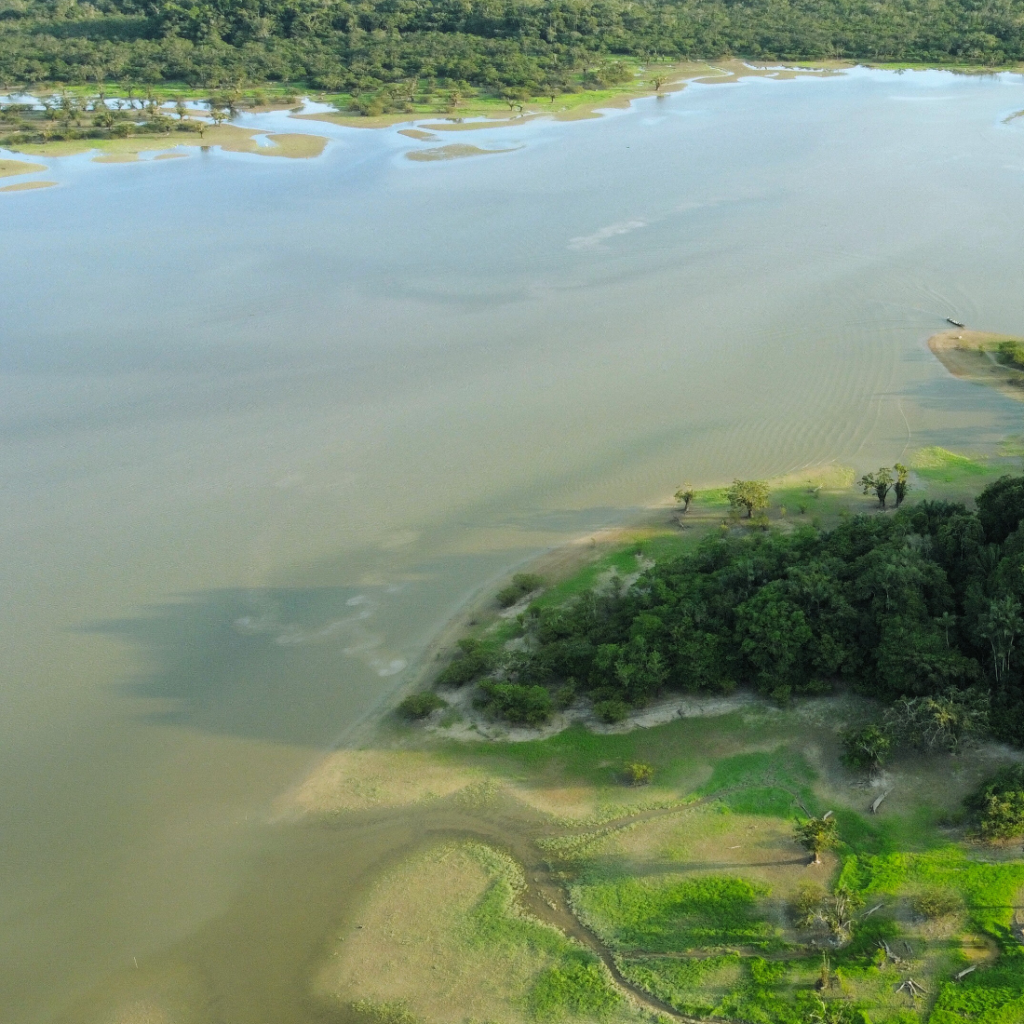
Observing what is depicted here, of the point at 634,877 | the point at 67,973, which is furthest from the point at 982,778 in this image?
the point at 67,973

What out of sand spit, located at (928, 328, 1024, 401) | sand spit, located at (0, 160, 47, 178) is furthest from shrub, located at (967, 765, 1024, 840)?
sand spit, located at (0, 160, 47, 178)

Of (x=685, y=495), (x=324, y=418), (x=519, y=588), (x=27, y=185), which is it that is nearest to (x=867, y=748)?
(x=519, y=588)

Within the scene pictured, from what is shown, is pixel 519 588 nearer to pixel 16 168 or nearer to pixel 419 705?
pixel 419 705

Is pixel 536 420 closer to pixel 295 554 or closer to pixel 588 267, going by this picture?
pixel 295 554

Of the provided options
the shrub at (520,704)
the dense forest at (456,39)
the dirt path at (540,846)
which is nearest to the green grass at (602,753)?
the shrub at (520,704)

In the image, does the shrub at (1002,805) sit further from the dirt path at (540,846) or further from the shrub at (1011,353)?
the shrub at (1011,353)
